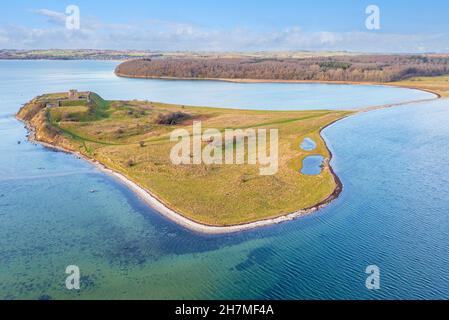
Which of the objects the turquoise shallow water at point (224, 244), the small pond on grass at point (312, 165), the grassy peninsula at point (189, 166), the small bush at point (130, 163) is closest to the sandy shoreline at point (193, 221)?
the grassy peninsula at point (189, 166)

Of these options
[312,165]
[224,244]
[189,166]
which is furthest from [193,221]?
[312,165]

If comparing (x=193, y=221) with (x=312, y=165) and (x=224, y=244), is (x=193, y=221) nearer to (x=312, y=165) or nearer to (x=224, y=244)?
(x=224, y=244)

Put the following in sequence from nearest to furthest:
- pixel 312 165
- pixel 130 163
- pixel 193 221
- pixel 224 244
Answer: pixel 224 244 → pixel 193 221 → pixel 312 165 → pixel 130 163

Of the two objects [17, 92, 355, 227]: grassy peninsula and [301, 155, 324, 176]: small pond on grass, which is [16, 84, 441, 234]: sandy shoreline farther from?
[301, 155, 324, 176]: small pond on grass

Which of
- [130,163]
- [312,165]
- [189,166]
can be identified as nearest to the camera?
[189,166]

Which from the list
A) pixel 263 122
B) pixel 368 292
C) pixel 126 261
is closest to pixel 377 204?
pixel 368 292

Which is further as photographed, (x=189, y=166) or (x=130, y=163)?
(x=130, y=163)

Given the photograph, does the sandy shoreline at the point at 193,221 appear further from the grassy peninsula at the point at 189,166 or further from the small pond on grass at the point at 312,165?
the small pond on grass at the point at 312,165
